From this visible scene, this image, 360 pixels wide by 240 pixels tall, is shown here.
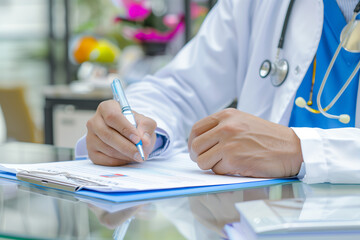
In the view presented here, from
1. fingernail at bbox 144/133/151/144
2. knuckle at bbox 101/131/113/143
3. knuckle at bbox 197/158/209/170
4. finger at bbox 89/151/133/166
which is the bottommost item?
finger at bbox 89/151/133/166

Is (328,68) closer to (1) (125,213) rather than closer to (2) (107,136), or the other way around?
(2) (107,136)

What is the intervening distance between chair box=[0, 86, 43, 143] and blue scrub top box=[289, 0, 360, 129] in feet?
7.50

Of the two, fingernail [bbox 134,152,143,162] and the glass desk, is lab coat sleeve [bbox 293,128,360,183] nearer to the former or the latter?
the glass desk

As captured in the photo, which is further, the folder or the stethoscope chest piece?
the stethoscope chest piece

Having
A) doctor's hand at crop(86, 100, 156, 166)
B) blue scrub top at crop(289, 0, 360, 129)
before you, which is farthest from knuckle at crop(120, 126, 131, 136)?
blue scrub top at crop(289, 0, 360, 129)

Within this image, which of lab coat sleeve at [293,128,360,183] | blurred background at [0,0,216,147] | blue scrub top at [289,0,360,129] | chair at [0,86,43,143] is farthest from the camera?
chair at [0,86,43,143]

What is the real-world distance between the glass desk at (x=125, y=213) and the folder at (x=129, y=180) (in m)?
0.02

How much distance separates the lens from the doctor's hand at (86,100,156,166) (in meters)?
0.81

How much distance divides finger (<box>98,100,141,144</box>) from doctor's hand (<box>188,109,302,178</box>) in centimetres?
10

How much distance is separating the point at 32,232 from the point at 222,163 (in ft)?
1.11

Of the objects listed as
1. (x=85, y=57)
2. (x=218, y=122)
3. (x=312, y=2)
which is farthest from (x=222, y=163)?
(x=85, y=57)

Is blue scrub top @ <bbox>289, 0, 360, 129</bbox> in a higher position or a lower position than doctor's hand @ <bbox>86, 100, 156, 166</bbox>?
higher

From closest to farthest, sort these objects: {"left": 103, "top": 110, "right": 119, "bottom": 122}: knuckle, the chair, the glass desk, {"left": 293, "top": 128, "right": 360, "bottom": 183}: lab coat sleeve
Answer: the glass desk < {"left": 293, "top": 128, "right": 360, "bottom": 183}: lab coat sleeve < {"left": 103, "top": 110, "right": 119, "bottom": 122}: knuckle < the chair

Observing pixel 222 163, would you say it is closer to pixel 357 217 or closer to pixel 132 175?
pixel 132 175
